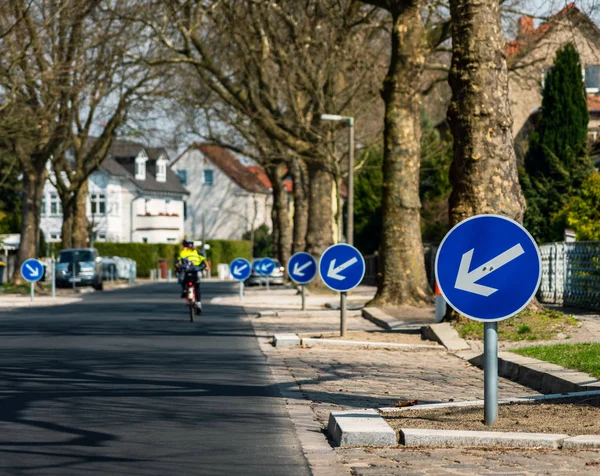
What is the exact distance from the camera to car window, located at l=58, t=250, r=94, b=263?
177ft

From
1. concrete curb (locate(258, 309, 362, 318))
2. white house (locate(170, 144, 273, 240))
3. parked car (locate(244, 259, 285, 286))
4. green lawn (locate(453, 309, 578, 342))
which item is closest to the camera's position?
green lawn (locate(453, 309, 578, 342))

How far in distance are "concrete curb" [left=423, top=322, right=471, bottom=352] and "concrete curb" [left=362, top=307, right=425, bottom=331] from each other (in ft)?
5.56

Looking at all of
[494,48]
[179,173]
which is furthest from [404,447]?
[179,173]

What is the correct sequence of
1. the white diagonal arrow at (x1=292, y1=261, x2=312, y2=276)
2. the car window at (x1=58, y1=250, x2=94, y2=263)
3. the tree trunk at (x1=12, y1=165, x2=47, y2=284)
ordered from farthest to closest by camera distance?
the car window at (x1=58, y1=250, x2=94, y2=263) → the tree trunk at (x1=12, y1=165, x2=47, y2=284) → the white diagonal arrow at (x1=292, y1=261, x2=312, y2=276)

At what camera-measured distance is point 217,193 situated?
390 ft

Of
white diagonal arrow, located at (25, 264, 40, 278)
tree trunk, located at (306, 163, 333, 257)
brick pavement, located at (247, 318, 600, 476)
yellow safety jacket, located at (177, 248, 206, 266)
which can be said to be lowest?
brick pavement, located at (247, 318, 600, 476)

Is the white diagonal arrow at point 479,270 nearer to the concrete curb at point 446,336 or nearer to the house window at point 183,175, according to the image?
the concrete curb at point 446,336

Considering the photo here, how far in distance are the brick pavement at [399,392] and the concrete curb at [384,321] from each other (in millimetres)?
1677

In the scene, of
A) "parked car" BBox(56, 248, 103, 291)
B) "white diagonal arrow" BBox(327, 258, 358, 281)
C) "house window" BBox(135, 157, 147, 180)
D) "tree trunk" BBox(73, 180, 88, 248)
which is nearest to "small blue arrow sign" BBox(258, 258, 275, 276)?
"parked car" BBox(56, 248, 103, 291)

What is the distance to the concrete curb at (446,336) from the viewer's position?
16.7 meters

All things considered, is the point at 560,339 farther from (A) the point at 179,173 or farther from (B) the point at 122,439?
(A) the point at 179,173

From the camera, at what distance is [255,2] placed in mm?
34438

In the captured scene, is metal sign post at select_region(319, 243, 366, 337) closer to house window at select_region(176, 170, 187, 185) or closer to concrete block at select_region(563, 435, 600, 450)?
concrete block at select_region(563, 435, 600, 450)

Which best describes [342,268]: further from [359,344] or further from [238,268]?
[238,268]
